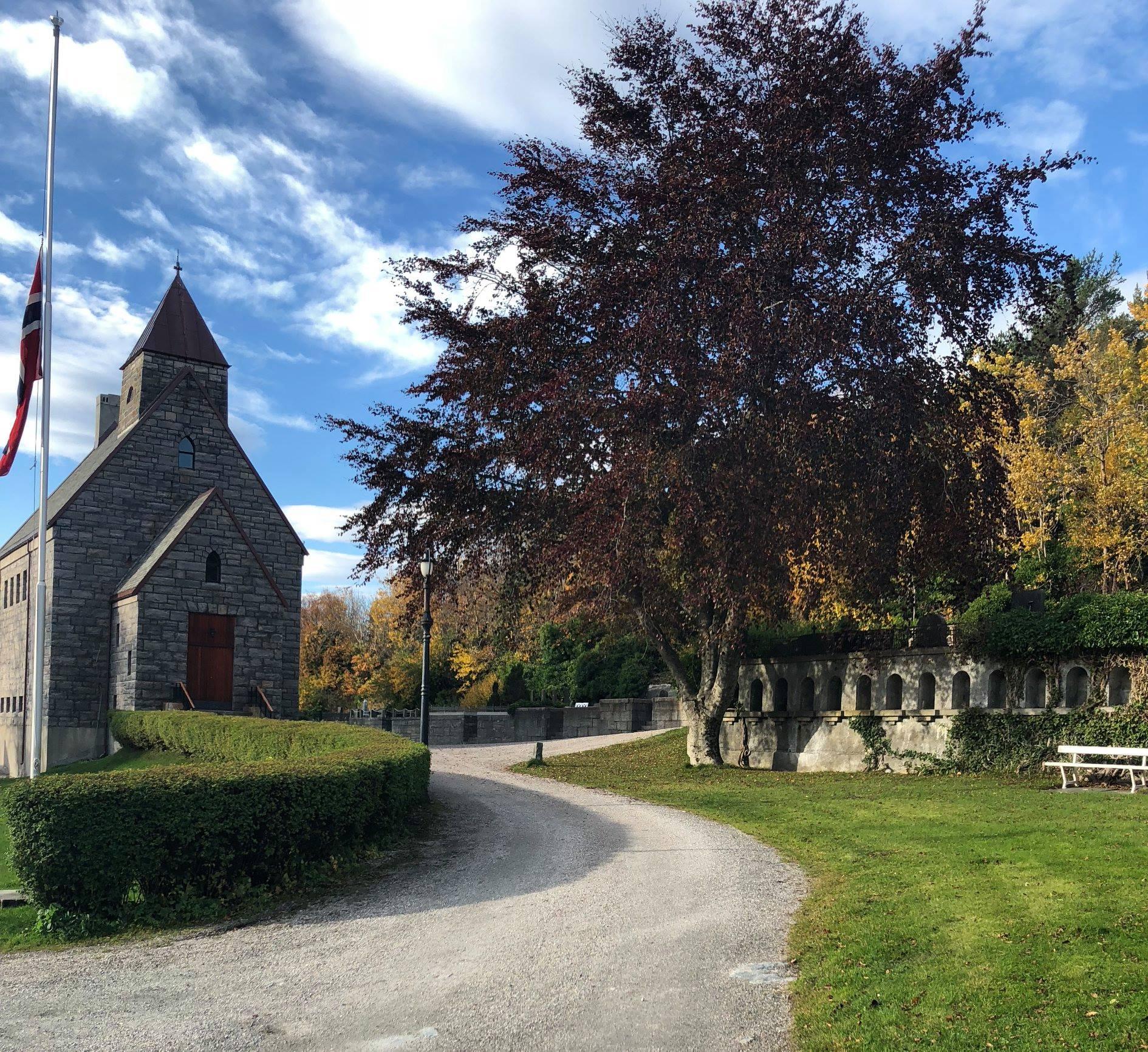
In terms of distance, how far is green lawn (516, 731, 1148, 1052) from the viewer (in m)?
6.16

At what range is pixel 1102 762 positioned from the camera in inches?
725

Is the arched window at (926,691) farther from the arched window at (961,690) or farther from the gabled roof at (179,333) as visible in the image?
the gabled roof at (179,333)

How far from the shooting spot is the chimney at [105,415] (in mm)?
46156

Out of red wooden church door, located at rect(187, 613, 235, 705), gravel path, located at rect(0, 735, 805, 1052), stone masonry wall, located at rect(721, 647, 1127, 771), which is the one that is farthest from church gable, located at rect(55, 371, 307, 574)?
gravel path, located at rect(0, 735, 805, 1052)

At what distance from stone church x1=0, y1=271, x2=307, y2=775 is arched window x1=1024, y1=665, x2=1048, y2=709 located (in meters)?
25.0

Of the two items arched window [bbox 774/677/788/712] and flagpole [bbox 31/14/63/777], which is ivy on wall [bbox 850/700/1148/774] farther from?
flagpole [bbox 31/14/63/777]

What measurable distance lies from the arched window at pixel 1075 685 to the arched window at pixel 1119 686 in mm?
558

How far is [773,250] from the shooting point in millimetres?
18141

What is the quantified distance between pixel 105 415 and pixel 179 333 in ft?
22.9

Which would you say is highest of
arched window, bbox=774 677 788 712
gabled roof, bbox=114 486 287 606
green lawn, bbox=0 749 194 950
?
gabled roof, bbox=114 486 287 606

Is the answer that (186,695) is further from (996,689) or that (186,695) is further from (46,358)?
(996,689)

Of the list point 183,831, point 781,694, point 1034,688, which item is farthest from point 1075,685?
point 183,831

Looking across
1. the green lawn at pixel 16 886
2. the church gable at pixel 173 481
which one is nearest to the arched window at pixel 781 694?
the green lawn at pixel 16 886

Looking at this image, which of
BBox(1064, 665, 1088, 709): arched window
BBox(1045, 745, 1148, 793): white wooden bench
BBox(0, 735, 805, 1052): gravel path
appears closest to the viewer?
BBox(0, 735, 805, 1052): gravel path
